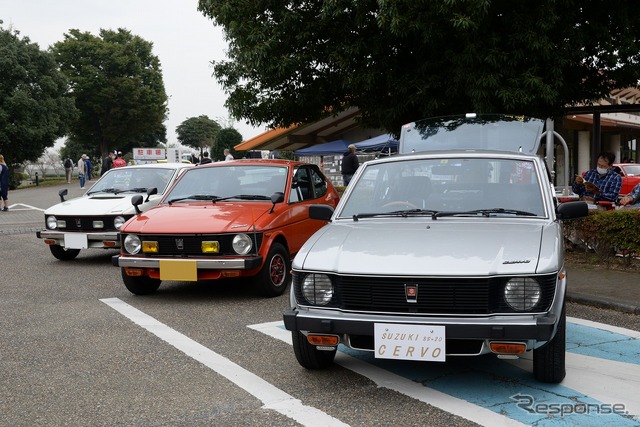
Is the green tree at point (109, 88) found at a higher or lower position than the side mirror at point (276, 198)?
higher

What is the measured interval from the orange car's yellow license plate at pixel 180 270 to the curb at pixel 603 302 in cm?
399

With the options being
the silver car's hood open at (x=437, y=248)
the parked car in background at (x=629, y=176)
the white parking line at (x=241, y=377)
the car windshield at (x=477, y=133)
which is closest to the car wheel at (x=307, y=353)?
the white parking line at (x=241, y=377)

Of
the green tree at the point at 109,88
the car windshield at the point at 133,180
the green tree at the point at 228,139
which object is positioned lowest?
the car windshield at the point at 133,180

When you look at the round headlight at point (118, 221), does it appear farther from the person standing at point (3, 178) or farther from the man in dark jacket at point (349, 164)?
the person standing at point (3, 178)

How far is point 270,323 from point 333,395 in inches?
83.6

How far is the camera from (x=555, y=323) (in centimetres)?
407

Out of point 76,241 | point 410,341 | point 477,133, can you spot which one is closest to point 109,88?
point 76,241

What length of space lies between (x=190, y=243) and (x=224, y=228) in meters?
0.41

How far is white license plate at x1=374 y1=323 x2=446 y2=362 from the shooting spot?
13.3ft

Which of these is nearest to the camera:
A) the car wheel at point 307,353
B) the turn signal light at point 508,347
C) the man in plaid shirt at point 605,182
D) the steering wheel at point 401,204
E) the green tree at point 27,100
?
the turn signal light at point 508,347

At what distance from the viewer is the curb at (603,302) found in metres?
6.87

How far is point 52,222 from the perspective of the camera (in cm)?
1060

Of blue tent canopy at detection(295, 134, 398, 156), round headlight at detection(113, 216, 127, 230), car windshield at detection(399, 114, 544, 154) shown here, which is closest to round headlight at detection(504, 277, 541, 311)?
car windshield at detection(399, 114, 544, 154)

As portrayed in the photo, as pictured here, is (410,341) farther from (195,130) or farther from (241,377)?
(195,130)
